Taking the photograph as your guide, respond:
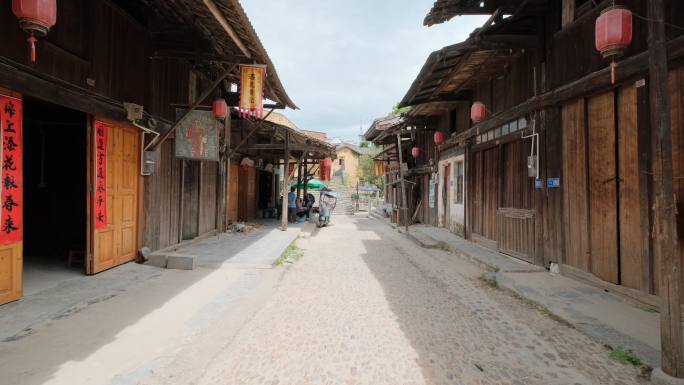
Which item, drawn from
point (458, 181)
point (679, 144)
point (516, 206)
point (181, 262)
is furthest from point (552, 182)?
point (181, 262)

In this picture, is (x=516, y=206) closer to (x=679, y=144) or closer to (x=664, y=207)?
(x=679, y=144)

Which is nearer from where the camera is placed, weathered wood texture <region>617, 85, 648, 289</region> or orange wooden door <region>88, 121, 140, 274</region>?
weathered wood texture <region>617, 85, 648, 289</region>

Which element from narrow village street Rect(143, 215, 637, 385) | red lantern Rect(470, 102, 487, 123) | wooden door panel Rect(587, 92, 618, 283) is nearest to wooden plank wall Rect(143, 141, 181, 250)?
narrow village street Rect(143, 215, 637, 385)

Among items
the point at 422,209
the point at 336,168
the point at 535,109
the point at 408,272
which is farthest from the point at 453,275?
the point at 336,168

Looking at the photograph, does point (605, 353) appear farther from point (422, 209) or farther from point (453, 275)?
point (422, 209)

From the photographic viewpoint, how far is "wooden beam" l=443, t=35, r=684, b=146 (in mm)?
4215

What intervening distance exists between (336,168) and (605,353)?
158 ft

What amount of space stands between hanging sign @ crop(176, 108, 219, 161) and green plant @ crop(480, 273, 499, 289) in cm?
640

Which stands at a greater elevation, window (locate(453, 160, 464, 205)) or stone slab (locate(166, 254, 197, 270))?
window (locate(453, 160, 464, 205))

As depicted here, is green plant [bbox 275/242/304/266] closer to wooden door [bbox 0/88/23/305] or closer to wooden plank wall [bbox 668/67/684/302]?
wooden door [bbox 0/88/23/305]

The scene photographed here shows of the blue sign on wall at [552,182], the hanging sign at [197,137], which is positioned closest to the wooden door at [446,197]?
the blue sign on wall at [552,182]

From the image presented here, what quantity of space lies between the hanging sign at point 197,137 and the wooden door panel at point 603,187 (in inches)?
296

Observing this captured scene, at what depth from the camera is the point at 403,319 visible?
446 cm

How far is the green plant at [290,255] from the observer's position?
7.97 m
